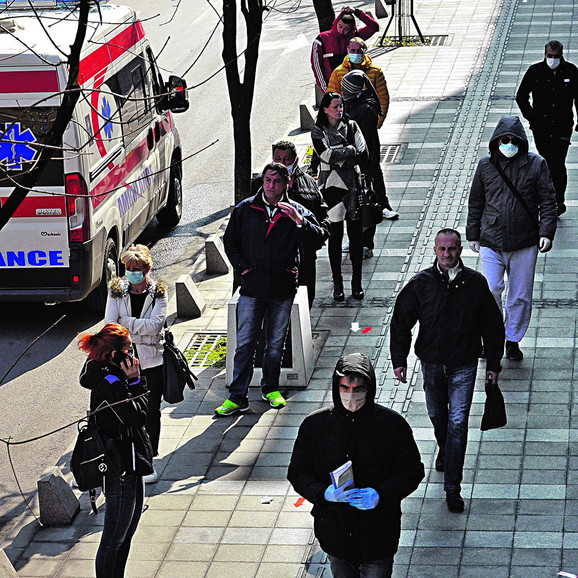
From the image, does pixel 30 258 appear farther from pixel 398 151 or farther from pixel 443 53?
pixel 443 53

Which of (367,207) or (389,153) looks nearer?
(367,207)

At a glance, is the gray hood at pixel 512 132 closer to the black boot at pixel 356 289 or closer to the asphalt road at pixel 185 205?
the asphalt road at pixel 185 205

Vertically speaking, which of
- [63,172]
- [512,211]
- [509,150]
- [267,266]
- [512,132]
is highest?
[512,132]

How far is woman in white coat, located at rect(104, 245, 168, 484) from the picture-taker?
8.29 metres

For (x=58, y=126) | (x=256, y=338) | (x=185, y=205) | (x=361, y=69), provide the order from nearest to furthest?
(x=58, y=126), (x=256, y=338), (x=361, y=69), (x=185, y=205)

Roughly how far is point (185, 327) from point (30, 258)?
1.65m

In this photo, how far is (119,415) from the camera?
21.6 ft

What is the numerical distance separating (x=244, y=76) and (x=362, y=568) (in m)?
5.98

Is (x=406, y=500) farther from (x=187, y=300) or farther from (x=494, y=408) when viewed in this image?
(x=187, y=300)

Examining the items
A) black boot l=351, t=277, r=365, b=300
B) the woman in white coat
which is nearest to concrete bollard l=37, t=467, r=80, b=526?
the woman in white coat

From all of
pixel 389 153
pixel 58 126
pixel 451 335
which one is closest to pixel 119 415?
pixel 58 126

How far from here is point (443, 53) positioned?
21.6 m

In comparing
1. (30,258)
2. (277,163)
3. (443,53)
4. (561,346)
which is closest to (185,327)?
(30,258)

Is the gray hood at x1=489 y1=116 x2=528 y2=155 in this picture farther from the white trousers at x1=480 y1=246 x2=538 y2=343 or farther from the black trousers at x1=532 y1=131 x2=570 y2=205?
the black trousers at x1=532 y1=131 x2=570 y2=205
